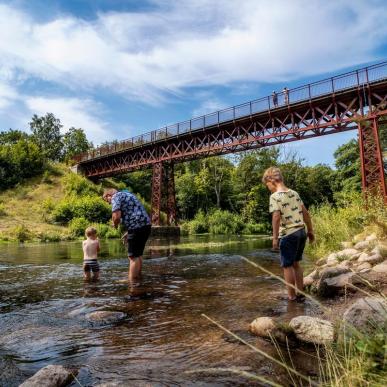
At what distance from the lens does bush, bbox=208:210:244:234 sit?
39469 millimetres

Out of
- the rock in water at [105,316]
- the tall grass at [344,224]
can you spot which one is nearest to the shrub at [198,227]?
the tall grass at [344,224]

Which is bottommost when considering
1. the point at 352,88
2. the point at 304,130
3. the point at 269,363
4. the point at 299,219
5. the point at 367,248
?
the point at 269,363

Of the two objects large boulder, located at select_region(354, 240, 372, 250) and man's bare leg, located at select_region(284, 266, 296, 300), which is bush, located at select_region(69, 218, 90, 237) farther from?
man's bare leg, located at select_region(284, 266, 296, 300)

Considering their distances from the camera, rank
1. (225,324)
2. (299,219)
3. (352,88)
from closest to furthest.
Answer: (225,324)
(299,219)
(352,88)

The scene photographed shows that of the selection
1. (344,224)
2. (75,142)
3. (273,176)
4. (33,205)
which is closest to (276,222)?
(273,176)

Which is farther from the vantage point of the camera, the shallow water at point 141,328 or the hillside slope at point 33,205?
the hillside slope at point 33,205

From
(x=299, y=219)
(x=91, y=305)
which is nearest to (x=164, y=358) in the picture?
(x=91, y=305)

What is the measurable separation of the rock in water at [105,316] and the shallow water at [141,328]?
9cm

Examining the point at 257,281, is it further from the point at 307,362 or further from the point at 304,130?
the point at 304,130

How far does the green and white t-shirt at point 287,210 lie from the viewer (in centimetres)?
506

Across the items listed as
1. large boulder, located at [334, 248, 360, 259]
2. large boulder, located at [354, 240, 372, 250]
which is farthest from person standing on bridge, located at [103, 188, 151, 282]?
large boulder, located at [354, 240, 372, 250]

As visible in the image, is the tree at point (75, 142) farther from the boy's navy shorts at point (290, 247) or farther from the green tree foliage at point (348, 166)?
the boy's navy shorts at point (290, 247)

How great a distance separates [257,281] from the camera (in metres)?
7.12

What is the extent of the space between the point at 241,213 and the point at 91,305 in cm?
4398
